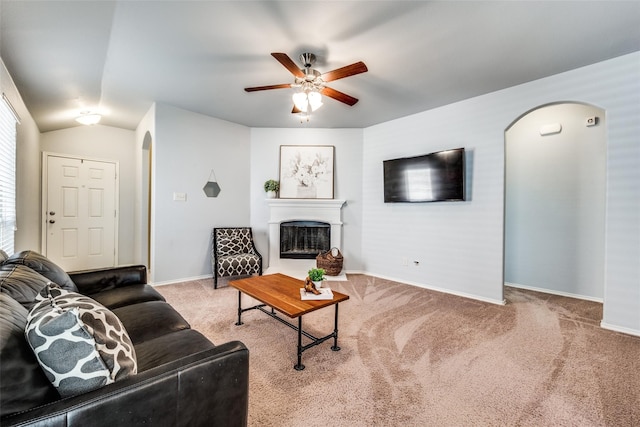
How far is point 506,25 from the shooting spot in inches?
85.9

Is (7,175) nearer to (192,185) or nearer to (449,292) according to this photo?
Result: (192,185)

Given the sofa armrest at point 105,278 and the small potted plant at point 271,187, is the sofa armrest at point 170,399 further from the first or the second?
the small potted plant at point 271,187

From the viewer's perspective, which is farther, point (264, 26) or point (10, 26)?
point (264, 26)

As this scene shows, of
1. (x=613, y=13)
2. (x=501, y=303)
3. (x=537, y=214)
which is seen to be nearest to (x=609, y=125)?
(x=613, y=13)

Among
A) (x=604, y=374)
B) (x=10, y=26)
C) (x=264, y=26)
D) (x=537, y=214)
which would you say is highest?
(x=264, y=26)

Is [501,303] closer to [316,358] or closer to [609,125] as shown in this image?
[609,125]

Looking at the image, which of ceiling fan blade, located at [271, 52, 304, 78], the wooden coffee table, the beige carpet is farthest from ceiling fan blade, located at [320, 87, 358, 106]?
the beige carpet

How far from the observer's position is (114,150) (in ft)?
16.7

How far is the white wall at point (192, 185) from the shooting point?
3975 millimetres

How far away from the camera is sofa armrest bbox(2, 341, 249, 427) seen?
2.56ft

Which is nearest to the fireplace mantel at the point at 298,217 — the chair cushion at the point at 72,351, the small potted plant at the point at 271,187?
the small potted plant at the point at 271,187

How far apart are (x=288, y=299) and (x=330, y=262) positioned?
229cm

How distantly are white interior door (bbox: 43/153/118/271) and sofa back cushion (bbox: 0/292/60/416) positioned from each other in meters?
4.82

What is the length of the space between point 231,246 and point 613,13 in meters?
4.62
